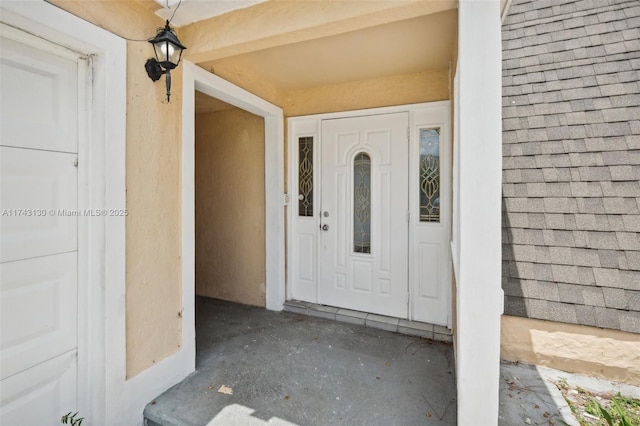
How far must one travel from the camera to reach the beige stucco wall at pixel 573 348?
2447 millimetres

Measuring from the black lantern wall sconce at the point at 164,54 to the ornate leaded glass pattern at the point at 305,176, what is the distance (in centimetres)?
197

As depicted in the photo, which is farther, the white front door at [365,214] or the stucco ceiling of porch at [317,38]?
the white front door at [365,214]

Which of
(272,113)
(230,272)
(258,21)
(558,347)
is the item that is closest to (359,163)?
(272,113)

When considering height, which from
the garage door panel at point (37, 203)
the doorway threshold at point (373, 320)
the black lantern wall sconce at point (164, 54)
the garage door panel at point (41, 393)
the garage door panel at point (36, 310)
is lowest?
the doorway threshold at point (373, 320)

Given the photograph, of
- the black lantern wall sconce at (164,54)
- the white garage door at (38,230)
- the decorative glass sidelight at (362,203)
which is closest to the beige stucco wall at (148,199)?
the black lantern wall sconce at (164,54)

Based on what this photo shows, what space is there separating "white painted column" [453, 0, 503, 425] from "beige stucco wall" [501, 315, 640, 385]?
1.33 m

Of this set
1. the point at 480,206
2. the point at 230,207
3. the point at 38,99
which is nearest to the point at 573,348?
the point at 480,206

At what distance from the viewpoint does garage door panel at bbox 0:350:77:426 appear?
1.69 m

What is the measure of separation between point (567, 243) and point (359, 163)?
2171 millimetres

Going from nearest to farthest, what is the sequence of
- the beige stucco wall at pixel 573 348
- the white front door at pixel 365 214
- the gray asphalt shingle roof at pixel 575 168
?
the beige stucco wall at pixel 573 348 → the gray asphalt shingle roof at pixel 575 168 → the white front door at pixel 365 214

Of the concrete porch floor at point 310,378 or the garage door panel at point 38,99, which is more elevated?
the garage door panel at point 38,99

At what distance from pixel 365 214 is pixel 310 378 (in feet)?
6.19

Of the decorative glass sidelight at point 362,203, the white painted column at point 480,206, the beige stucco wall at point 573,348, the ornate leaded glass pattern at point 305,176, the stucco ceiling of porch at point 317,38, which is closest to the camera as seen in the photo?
the white painted column at point 480,206

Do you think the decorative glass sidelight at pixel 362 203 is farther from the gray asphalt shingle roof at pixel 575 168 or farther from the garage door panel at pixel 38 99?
the garage door panel at pixel 38 99
